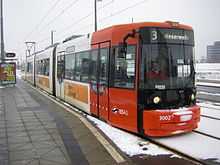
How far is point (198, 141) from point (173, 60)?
205cm

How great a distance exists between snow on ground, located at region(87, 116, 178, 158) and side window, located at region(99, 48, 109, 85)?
1.44m

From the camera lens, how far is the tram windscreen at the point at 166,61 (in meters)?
9.31

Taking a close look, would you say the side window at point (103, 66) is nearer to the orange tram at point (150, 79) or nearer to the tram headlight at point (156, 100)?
the orange tram at point (150, 79)

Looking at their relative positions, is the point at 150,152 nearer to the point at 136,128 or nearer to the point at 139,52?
the point at 136,128

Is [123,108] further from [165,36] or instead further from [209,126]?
[209,126]

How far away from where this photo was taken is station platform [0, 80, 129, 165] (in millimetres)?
7008

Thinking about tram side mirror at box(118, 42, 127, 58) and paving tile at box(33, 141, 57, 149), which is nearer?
paving tile at box(33, 141, 57, 149)

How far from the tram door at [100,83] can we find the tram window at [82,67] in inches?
26.9

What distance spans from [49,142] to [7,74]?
973 inches

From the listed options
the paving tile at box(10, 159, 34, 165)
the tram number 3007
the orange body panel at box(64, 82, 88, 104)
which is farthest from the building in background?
the paving tile at box(10, 159, 34, 165)

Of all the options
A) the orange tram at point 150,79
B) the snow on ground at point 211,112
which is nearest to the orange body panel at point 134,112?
the orange tram at point 150,79

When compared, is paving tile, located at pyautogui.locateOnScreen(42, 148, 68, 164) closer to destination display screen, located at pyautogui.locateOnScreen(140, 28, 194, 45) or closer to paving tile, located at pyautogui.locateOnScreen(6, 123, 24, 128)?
paving tile, located at pyautogui.locateOnScreen(6, 123, 24, 128)

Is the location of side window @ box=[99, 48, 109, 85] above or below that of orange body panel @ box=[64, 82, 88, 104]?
above

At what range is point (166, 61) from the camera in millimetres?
9461
